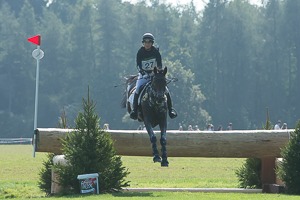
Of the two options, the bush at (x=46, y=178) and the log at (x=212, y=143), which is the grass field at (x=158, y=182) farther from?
the log at (x=212, y=143)

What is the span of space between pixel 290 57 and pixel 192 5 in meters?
22.6

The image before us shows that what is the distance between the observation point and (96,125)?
671 inches

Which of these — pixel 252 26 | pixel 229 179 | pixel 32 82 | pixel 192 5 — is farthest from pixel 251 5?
pixel 229 179

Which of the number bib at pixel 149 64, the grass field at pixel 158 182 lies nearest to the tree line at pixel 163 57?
the grass field at pixel 158 182

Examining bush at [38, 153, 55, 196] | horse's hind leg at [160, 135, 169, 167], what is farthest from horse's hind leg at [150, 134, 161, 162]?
bush at [38, 153, 55, 196]

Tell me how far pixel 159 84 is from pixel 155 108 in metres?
0.93

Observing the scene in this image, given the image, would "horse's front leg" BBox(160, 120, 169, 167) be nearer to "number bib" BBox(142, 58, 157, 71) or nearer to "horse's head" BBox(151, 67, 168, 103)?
"horse's head" BBox(151, 67, 168, 103)

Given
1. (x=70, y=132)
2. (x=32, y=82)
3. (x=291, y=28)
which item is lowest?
(x=70, y=132)

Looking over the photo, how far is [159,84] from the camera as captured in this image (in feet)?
56.1

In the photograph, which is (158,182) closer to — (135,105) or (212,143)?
(135,105)

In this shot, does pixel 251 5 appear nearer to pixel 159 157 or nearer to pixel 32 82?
pixel 32 82

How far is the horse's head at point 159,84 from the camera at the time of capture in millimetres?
17062

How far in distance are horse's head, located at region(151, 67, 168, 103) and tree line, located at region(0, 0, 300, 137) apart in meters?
89.3

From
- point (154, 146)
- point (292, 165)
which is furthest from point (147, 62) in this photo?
point (292, 165)
